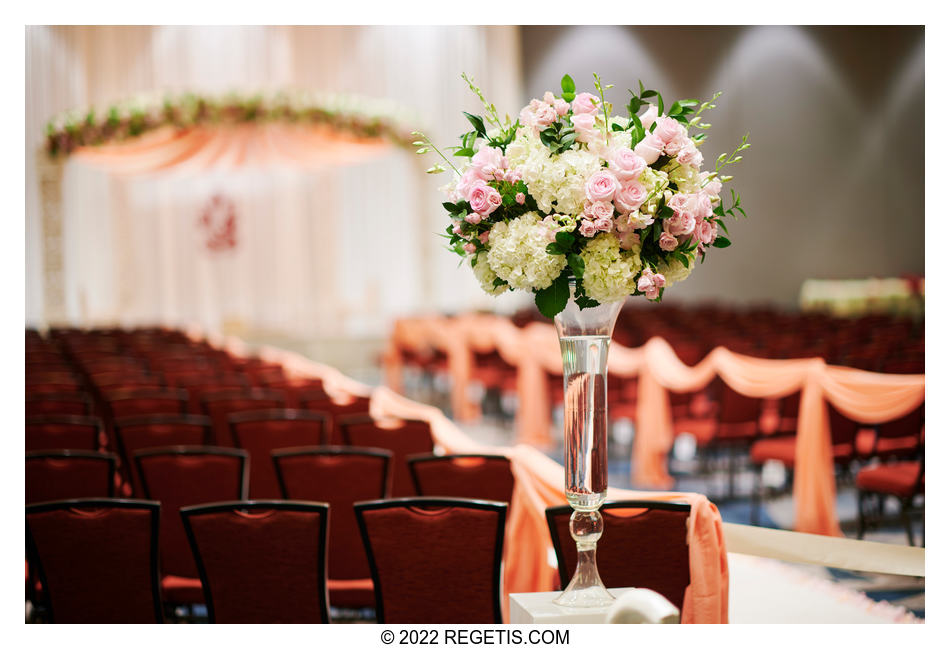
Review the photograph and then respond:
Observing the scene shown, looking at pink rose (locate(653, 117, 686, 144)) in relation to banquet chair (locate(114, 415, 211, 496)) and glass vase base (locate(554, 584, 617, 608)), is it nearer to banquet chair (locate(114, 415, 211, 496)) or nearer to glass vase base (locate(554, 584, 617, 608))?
glass vase base (locate(554, 584, 617, 608))

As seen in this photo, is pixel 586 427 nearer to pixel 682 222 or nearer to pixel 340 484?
pixel 682 222

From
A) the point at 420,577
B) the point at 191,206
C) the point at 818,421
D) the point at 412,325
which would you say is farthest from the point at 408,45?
the point at 420,577

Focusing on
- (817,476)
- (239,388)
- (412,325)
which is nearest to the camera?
(817,476)

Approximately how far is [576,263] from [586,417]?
42 cm

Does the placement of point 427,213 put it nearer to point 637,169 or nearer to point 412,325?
point 412,325

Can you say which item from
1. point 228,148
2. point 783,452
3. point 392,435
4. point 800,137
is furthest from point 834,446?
point 800,137

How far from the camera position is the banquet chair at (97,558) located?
123 inches

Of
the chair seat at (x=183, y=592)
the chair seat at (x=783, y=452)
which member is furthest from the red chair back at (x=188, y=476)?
the chair seat at (x=783, y=452)

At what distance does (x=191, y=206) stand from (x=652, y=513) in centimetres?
1718

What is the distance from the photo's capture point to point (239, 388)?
23.0 feet

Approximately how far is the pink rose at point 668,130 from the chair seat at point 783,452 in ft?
12.7
